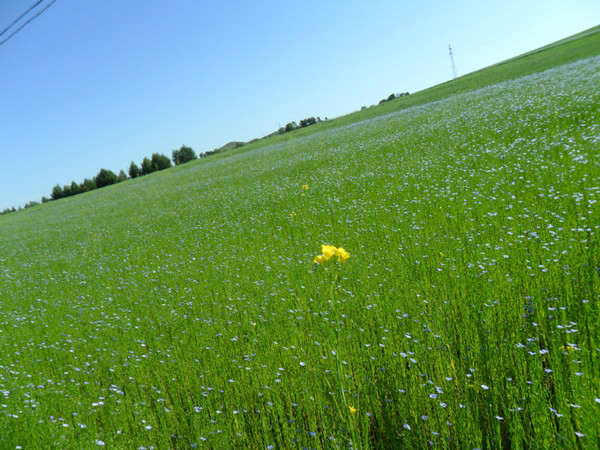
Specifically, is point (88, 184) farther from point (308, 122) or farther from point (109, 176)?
point (308, 122)

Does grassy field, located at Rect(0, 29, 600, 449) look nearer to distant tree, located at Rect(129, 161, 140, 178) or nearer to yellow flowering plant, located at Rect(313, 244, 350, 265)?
yellow flowering plant, located at Rect(313, 244, 350, 265)

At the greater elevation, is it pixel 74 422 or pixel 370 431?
pixel 74 422

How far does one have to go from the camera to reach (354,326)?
11.9 ft

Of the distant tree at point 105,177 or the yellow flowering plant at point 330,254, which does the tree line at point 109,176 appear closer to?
the distant tree at point 105,177

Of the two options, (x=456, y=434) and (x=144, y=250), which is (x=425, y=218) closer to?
(x=456, y=434)

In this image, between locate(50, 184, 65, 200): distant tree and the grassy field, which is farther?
locate(50, 184, 65, 200): distant tree

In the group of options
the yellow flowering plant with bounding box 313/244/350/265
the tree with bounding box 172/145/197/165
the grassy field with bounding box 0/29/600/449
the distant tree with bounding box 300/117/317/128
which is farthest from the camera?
the tree with bounding box 172/145/197/165

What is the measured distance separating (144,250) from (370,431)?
362 inches

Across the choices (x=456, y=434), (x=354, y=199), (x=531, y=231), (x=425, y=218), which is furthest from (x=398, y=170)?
(x=456, y=434)

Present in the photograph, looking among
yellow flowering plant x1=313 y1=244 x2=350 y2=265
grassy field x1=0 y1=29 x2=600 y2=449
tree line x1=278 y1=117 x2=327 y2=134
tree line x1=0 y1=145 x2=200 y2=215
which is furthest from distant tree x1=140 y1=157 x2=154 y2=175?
yellow flowering plant x1=313 y1=244 x2=350 y2=265

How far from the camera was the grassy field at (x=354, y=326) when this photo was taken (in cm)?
238

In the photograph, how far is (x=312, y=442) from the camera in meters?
2.43

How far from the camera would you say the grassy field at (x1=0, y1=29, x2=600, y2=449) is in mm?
2377

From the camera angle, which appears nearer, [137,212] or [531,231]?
[531,231]
